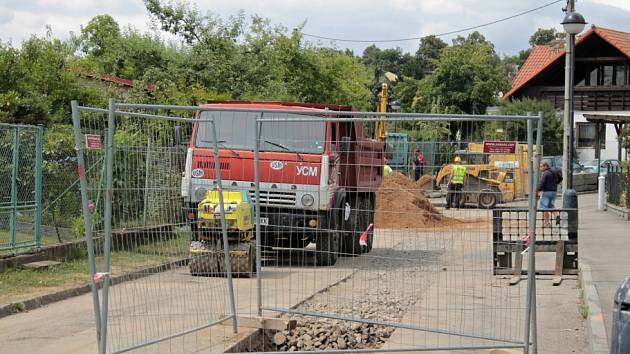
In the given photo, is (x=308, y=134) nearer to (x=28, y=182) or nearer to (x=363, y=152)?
(x=363, y=152)

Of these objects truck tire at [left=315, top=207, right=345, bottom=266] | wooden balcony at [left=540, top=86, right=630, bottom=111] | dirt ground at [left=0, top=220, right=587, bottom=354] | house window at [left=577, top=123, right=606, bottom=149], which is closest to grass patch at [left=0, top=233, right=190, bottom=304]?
dirt ground at [left=0, top=220, right=587, bottom=354]

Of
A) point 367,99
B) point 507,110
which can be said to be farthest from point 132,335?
point 507,110

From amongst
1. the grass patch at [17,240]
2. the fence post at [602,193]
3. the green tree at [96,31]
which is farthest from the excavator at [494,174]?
the green tree at [96,31]

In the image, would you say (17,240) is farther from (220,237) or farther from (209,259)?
(209,259)

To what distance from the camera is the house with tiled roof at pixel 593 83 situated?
5588 cm

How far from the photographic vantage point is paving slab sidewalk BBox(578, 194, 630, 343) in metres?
11.7

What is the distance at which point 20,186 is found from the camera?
14898 millimetres

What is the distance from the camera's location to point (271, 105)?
15.8 meters

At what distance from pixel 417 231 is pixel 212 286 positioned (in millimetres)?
2359

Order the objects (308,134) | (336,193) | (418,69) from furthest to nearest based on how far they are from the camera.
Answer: (418,69)
(308,134)
(336,193)

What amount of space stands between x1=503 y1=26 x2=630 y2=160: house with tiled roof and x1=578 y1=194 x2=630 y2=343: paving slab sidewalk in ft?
95.0

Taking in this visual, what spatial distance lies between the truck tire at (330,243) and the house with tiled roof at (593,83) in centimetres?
4737

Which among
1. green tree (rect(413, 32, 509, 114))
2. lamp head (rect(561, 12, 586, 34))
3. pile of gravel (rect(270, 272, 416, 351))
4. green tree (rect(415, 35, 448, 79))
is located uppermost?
green tree (rect(415, 35, 448, 79))

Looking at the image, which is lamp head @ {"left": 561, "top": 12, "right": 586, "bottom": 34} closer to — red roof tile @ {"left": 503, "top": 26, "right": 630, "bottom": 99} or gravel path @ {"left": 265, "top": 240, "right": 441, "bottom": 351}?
gravel path @ {"left": 265, "top": 240, "right": 441, "bottom": 351}
